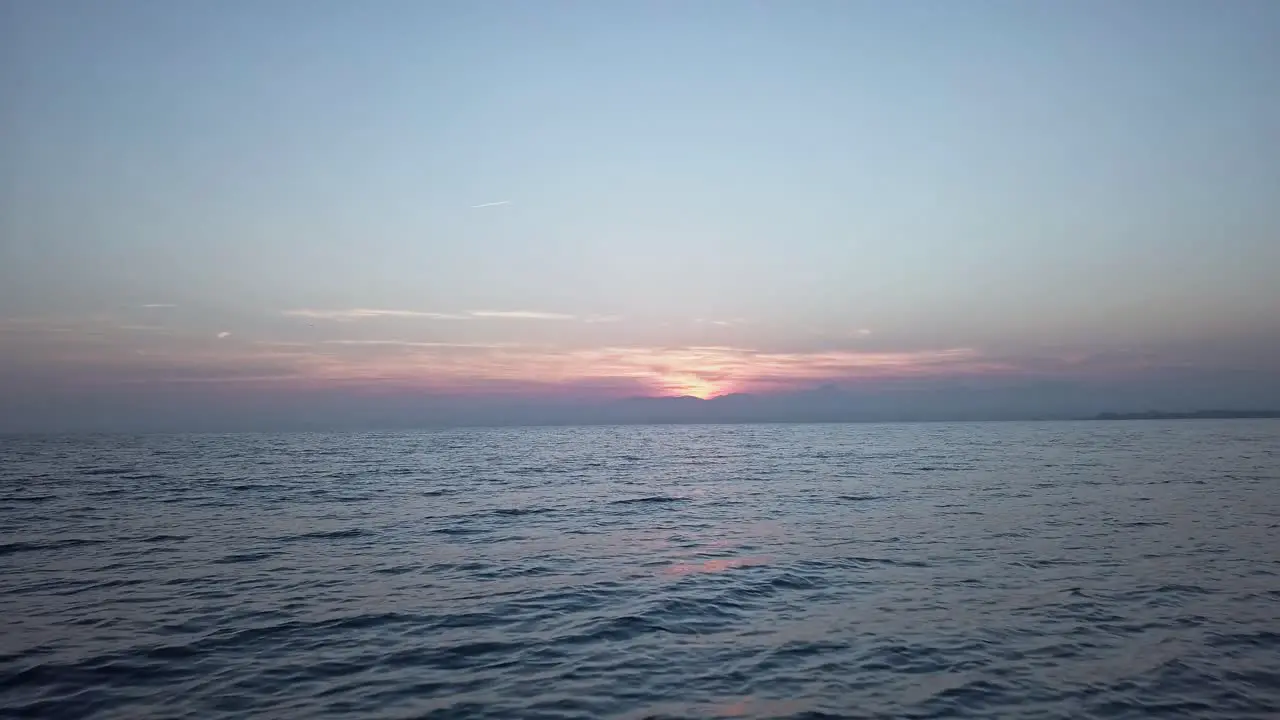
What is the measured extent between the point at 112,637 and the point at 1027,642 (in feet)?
63.9

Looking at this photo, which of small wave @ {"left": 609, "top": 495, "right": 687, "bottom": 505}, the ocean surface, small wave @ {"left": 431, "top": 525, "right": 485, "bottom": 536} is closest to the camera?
the ocean surface

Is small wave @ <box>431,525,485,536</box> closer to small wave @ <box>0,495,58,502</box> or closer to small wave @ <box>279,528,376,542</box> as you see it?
small wave @ <box>279,528,376,542</box>

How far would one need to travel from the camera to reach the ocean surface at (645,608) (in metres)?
12.5

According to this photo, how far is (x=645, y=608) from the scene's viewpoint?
1841cm

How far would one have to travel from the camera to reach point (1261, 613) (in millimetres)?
17375

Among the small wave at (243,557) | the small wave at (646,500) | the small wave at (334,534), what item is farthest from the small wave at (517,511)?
the small wave at (243,557)

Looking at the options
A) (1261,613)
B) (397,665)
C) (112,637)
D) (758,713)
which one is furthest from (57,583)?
(1261,613)

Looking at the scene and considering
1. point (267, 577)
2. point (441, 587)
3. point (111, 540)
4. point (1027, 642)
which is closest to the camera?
point (1027, 642)

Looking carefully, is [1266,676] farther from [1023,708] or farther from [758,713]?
[758,713]

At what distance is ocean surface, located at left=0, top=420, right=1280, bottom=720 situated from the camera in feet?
41.1

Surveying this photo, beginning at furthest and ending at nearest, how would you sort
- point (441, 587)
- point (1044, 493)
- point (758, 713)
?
point (1044, 493)
point (441, 587)
point (758, 713)

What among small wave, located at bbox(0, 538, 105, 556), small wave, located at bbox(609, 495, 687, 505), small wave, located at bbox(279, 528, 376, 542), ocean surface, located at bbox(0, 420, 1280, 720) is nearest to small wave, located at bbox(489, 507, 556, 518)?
ocean surface, located at bbox(0, 420, 1280, 720)

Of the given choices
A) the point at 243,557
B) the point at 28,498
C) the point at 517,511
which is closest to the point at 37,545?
the point at 243,557

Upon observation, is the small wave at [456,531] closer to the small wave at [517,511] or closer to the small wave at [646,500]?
the small wave at [517,511]
